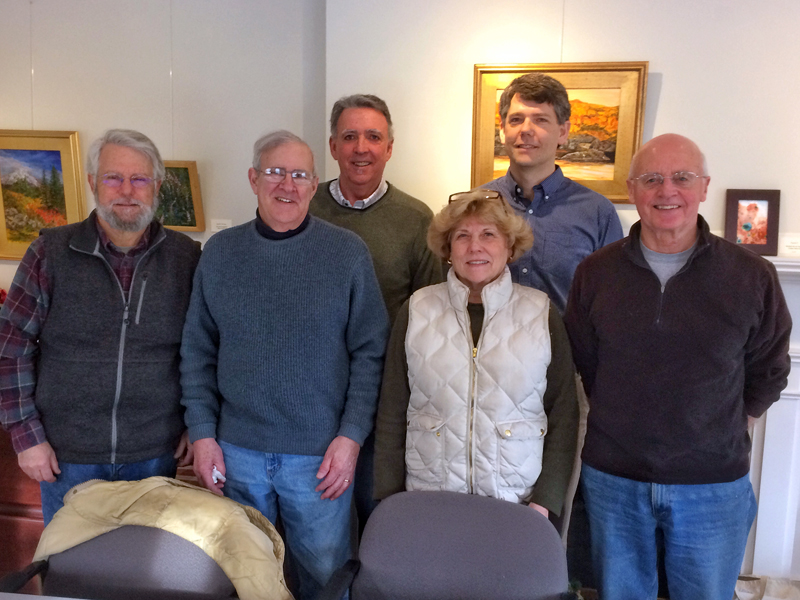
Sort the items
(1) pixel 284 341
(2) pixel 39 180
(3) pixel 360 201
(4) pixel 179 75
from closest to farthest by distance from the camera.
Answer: (1) pixel 284 341
(3) pixel 360 201
(4) pixel 179 75
(2) pixel 39 180

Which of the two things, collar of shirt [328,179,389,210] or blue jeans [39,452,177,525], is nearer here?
blue jeans [39,452,177,525]

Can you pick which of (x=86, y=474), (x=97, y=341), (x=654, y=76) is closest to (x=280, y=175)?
(x=97, y=341)

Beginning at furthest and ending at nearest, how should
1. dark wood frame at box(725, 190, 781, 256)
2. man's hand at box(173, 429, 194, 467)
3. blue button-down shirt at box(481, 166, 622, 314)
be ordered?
dark wood frame at box(725, 190, 781, 256) < blue button-down shirt at box(481, 166, 622, 314) < man's hand at box(173, 429, 194, 467)

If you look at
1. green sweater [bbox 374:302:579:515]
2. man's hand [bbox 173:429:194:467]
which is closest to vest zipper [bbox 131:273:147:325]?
man's hand [bbox 173:429:194:467]

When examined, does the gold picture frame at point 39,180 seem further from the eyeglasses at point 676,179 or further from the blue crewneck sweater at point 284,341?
the eyeglasses at point 676,179

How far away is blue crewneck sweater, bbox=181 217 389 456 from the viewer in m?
1.58

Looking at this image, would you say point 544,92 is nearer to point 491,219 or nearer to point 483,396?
point 491,219

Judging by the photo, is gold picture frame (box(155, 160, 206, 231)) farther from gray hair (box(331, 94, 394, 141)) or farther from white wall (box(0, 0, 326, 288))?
gray hair (box(331, 94, 394, 141))

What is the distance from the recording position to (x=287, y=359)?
5.16ft

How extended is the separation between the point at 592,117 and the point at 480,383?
55.2 inches

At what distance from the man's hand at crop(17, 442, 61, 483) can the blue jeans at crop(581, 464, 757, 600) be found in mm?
1473

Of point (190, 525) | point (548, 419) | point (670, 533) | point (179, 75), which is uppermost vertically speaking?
point (179, 75)

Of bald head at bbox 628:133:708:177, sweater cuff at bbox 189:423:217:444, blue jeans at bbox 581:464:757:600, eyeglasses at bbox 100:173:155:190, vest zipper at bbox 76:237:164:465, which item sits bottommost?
blue jeans at bbox 581:464:757:600

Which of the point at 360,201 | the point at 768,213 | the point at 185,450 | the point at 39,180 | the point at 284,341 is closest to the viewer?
the point at 284,341
